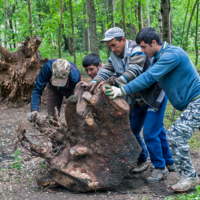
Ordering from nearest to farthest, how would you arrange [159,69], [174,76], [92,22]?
1. [159,69]
2. [174,76]
3. [92,22]

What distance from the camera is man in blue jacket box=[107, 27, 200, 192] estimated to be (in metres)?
3.02

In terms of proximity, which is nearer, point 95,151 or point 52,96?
point 95,151

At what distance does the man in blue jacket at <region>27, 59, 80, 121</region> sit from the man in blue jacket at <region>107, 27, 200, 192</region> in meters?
1.36

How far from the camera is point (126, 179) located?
13.0 ft

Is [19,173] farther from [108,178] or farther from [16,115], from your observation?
[16,115]

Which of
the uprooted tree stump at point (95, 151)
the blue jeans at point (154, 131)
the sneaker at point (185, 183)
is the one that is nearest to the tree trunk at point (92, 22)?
the blue jeans at point (154, 131)

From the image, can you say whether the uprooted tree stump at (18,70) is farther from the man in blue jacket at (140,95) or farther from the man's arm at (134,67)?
the man's arm at (134,67)

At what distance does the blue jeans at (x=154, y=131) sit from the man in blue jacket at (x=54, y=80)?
1.33 m

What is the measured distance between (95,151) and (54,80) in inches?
58.5

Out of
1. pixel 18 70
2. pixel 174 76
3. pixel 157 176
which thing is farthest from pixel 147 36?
pixel 18 70

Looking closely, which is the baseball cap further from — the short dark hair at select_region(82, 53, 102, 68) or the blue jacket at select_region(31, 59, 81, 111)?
the short dark hair at select_region(82, 53, 102, 68)

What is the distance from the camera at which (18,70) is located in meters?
8.43

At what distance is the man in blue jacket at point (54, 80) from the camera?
4152 millimetres

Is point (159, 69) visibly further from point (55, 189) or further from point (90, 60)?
point (55, 189)
